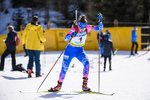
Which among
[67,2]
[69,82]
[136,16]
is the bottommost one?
[69,82]

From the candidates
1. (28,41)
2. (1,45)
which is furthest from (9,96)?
(1,45)

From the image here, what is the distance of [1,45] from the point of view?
1605 cm

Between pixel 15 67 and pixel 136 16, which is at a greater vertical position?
pixel 136 16

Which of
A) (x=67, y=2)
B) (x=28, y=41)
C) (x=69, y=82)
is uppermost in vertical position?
(x=67, y=2)

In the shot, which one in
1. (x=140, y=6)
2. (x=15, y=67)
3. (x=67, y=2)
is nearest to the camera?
(x=15, y=67)

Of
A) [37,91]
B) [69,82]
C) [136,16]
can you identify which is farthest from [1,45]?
[136,16]

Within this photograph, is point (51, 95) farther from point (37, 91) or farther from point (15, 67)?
point (15, 67)

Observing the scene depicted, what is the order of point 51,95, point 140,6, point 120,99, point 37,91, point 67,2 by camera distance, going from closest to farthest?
1. point 120,99
2. point 51,95
3. point 37,91
4. point 140,6
5. point 67,2

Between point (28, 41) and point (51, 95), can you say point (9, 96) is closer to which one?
point (51, 95)

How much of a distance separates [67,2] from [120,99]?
29.0 m

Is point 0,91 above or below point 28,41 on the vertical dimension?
below

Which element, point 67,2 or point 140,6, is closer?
point 140,6

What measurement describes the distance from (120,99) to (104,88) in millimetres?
1199

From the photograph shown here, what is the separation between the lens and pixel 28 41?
745 centimetres
